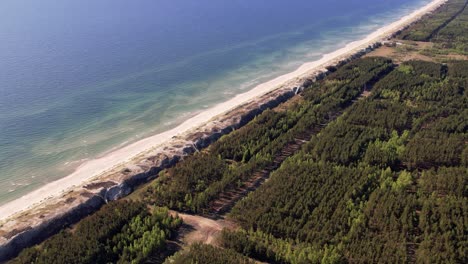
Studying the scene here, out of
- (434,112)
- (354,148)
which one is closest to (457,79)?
(434,112)

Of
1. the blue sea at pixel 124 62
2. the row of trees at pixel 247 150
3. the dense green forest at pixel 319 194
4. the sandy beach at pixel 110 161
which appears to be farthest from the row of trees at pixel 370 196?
the blue sea at pixel 124 62

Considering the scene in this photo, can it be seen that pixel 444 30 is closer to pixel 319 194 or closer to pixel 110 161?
pixel 319 194

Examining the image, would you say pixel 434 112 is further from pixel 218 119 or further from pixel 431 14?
pixel 431 14

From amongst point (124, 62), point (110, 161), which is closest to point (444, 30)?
point (124, 62)

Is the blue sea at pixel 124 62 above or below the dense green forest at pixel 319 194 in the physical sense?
above

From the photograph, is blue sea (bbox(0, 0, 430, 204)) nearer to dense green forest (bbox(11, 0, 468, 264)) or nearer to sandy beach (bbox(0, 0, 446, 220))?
sandy beach (bbox(0, 0, 446, 220))

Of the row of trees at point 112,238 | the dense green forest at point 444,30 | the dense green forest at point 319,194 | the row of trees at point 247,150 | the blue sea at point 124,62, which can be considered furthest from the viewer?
the dense green forest at point 444,30

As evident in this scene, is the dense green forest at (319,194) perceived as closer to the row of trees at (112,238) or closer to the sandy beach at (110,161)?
the row of trees at (112,238)
